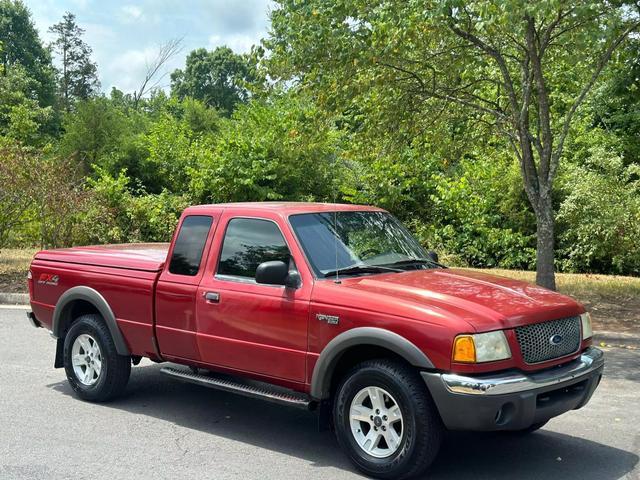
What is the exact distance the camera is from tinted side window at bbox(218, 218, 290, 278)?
19.3 ft

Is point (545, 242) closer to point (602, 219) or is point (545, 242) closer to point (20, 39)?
point (602, 219)

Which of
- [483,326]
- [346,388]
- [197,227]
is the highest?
[197,227]

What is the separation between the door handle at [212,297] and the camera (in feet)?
19.5

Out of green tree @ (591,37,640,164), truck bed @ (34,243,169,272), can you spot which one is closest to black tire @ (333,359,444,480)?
truck bed @ (34,243,169,272)

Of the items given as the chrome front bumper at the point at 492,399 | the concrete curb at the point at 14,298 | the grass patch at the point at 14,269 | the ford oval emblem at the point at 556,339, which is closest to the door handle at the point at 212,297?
the chrome front bumper at the point at 492,399

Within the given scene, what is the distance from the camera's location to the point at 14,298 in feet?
43.6

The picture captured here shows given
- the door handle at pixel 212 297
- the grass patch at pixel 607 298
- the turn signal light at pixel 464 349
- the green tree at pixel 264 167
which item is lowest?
the grass patch at pixel 607 298

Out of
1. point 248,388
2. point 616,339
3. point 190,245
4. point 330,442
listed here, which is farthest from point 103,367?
point 616,339

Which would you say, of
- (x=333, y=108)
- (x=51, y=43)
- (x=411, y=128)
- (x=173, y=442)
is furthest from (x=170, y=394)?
(x=51, y=43)

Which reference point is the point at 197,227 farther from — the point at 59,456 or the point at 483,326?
the point at 483,326

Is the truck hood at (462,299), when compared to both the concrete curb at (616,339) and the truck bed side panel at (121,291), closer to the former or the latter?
the truck bed side panel at (121,291)

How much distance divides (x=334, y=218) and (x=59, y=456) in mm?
2719

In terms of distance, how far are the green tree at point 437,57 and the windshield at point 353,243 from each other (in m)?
3.77

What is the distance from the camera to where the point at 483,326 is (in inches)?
186
